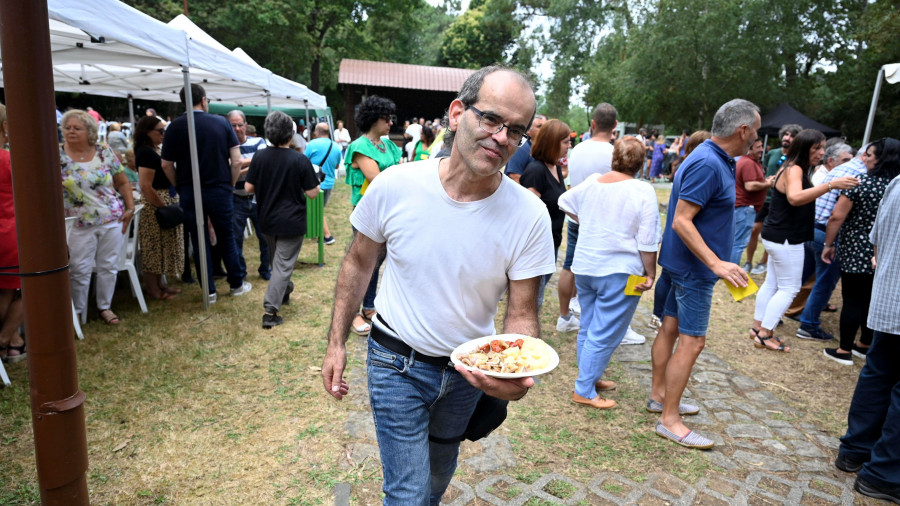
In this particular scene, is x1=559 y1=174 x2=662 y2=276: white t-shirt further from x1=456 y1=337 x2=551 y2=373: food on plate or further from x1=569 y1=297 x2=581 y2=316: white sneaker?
x1=456 y1=337 x2=551 y2=373: food on plate

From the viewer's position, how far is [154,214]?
5621mm

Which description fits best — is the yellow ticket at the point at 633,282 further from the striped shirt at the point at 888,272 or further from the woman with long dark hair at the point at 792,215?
the woman with long dark hair at the point at 792,215

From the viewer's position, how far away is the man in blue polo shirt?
3.15 meters

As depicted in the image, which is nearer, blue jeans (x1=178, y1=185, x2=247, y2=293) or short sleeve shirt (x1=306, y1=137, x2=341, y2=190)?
blue jeans (x1=178, y1=185, x2=247, y2=293)

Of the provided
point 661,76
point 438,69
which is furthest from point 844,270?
point 438,69

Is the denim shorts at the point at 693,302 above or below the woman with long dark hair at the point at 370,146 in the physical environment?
below

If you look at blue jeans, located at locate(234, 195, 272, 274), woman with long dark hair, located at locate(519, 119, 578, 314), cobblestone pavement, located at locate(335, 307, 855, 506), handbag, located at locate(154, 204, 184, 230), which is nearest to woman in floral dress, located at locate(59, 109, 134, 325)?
handbag, located at locate(154, 204, 184, 230)

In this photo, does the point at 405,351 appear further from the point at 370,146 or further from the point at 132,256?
the point at 132,256

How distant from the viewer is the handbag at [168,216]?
5445 millimetres

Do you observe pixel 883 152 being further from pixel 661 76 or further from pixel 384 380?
pixel 661 76

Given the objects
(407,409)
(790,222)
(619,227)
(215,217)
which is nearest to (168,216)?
(215,217)

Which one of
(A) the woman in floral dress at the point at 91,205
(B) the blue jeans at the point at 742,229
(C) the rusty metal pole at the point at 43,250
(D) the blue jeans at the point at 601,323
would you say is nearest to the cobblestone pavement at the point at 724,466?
(D) the blue jeans at the point at 601,323

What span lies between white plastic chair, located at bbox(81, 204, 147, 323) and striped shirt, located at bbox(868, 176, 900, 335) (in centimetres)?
591

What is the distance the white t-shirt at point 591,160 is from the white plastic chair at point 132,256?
173 inches
